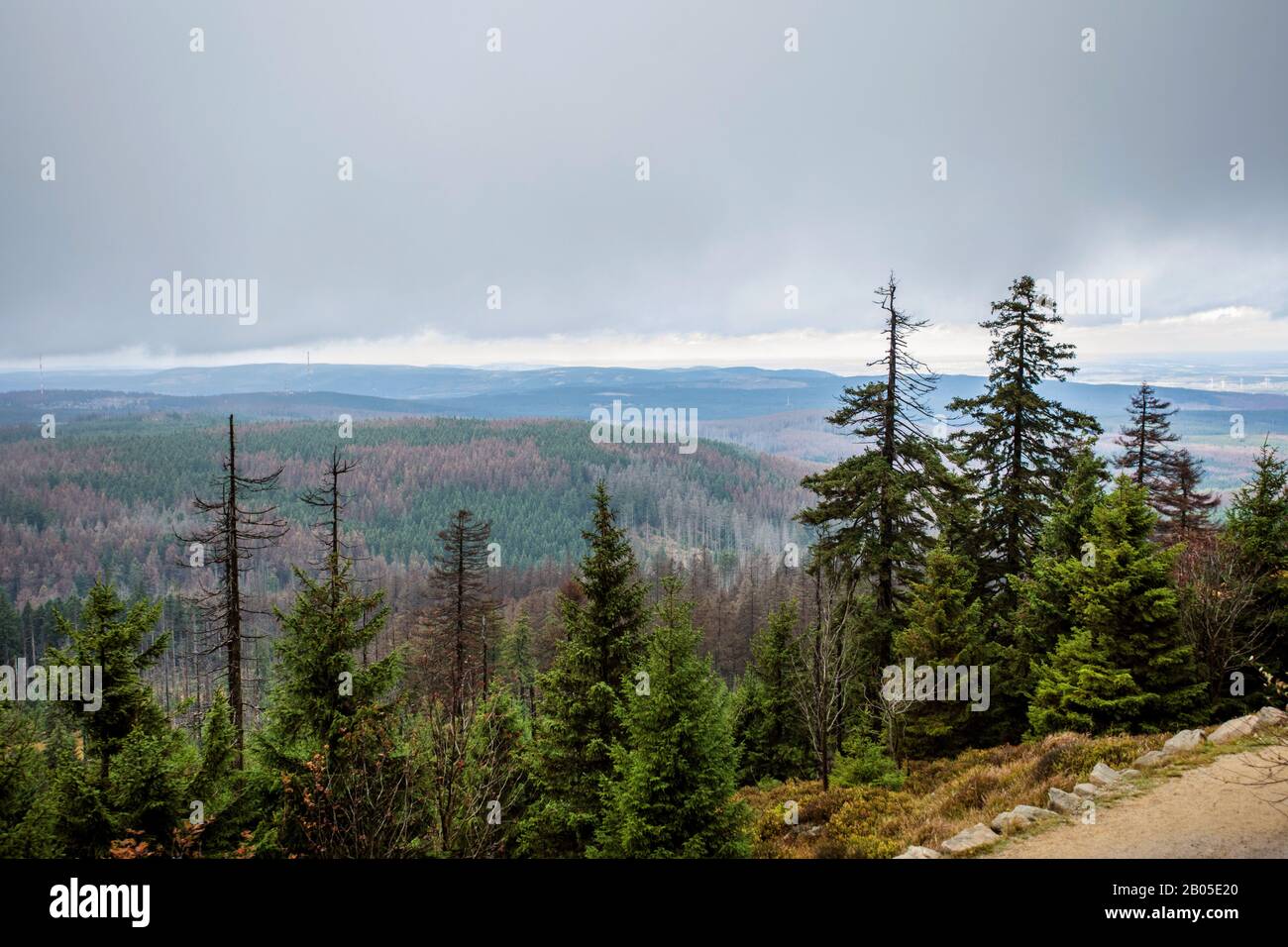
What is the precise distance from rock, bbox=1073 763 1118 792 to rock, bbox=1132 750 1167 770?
0.46 meters

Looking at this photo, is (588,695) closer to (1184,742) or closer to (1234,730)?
(1184,742)

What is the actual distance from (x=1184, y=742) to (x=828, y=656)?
6818mm

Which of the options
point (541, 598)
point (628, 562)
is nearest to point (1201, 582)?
point (628, 562)

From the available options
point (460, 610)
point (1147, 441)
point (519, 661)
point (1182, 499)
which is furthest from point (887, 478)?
point (519, 661)

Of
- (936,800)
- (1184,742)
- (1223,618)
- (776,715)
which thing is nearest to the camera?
(1184,742)

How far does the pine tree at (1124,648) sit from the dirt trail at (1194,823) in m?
3.31

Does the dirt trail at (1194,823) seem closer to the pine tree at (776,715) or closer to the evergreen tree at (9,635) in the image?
the pine tree at (776,715)

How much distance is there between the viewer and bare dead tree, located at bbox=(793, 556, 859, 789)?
15156 mm

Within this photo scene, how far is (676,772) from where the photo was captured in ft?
36.6

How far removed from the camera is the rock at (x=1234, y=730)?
458 inches

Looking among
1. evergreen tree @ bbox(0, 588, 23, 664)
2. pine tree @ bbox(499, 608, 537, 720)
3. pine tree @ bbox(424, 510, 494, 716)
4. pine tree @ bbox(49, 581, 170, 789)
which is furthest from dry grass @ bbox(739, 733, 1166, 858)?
evergreen tree @ bbox(0, 588, 23, 664)

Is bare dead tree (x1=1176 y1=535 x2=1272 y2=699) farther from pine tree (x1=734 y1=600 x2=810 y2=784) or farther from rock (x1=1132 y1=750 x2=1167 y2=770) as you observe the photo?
pine tree (x1=734 y1=600 x2=810 y2=784)
